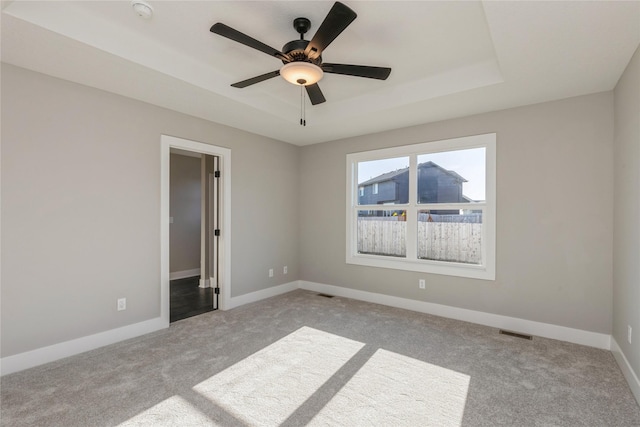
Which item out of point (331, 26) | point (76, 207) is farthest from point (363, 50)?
point (76, 207)

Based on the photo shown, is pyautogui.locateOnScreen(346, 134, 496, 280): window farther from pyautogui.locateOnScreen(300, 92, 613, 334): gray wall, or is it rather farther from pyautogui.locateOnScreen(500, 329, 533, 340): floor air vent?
pyautogui.locateOnScreen(500, 329, 533, 340): floor air vent

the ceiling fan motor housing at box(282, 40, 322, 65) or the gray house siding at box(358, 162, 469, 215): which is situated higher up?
the ceiling fan motor housing at box(282, 40, 322, 65)

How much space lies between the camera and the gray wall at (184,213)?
6148mm

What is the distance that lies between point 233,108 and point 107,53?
1.35m

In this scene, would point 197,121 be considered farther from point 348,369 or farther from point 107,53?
point 348,369

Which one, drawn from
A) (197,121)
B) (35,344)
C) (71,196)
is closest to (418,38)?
(197,121)

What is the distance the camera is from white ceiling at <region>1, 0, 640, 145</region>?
2035mm

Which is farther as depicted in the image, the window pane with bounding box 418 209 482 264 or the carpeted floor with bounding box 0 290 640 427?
the window pane with bounding box 418 209 482 264

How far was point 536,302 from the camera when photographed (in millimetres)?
3295

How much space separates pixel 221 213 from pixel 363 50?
2.75 m

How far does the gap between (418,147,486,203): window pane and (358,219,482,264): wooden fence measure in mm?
352

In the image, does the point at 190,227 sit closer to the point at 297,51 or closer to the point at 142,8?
the point at 142,8

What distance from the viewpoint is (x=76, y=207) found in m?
2.85

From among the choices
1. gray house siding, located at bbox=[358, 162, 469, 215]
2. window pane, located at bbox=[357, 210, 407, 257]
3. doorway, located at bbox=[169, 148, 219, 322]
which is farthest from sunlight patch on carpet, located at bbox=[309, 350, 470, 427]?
doorway, located at bbox=[169, 148, 219, 322]
